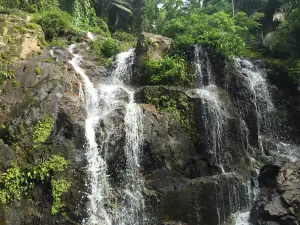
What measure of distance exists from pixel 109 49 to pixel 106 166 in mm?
9842

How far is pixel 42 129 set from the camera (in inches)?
426

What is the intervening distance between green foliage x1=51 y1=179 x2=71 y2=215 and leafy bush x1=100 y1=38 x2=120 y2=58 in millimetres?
10546

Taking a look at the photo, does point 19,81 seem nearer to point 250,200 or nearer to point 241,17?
point 250,200

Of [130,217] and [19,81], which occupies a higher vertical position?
[19,81]

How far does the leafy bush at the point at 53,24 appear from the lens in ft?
61.1

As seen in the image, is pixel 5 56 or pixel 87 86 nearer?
pixel 5 56

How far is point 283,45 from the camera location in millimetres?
18844

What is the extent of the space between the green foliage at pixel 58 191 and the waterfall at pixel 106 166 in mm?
734

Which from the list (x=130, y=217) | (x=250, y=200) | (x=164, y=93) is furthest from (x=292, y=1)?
(x=130, y=217)

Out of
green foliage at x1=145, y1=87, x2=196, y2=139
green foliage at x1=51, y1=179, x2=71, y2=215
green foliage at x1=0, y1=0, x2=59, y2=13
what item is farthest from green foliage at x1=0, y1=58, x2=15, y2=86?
green foliage at x1=0, y1=0, x2=59, y2=13

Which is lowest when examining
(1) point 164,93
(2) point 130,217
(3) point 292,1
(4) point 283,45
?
(2) point 130,217

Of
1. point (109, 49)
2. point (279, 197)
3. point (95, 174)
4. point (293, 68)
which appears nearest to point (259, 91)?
point (293, 68)

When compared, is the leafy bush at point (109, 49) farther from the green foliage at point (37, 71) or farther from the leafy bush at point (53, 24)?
the green foliage at point (37, 71)

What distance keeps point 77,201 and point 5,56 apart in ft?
21.1
